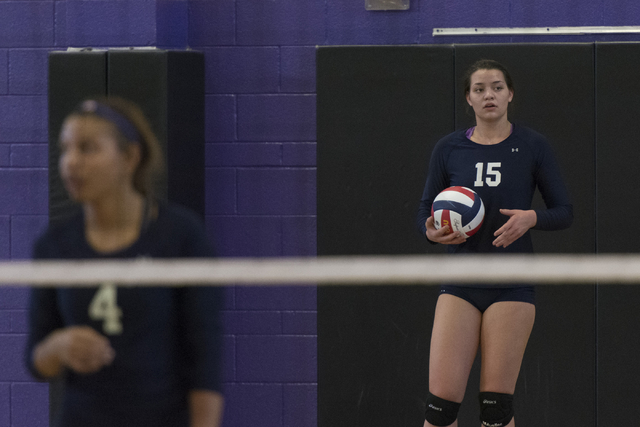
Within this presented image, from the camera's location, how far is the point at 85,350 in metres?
1.63

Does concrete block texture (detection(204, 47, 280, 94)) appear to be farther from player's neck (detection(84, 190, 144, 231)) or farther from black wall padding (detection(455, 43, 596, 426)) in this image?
player's neck (detection(84, 190, 144, 231))

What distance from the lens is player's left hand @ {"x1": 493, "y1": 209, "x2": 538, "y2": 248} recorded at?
2873 mm

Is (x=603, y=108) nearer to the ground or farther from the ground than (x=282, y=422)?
farther from the ground

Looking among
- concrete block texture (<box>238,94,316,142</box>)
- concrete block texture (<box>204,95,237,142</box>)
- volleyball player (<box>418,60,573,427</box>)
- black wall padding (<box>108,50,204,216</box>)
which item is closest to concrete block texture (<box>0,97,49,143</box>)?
black wall padding (<box>108,50,204,216</box>)

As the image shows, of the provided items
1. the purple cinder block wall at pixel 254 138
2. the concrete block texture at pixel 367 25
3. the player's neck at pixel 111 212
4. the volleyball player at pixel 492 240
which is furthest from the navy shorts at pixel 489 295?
the player's neck at pixel 111 212

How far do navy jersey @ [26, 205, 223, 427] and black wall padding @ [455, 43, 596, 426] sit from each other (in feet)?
7.37

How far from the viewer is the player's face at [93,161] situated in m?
1.72

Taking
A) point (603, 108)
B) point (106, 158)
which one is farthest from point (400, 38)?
point (106, 158)

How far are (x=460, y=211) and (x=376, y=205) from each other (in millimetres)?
871

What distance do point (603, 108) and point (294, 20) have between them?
60.4 inches

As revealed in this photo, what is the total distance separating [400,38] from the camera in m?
3.93

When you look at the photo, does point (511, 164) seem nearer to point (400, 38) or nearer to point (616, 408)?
point (400, 38)

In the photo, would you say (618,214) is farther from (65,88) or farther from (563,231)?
(65,88)

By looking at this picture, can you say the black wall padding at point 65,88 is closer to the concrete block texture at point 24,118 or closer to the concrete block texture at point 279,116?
the concrete block texture at point 24,118
